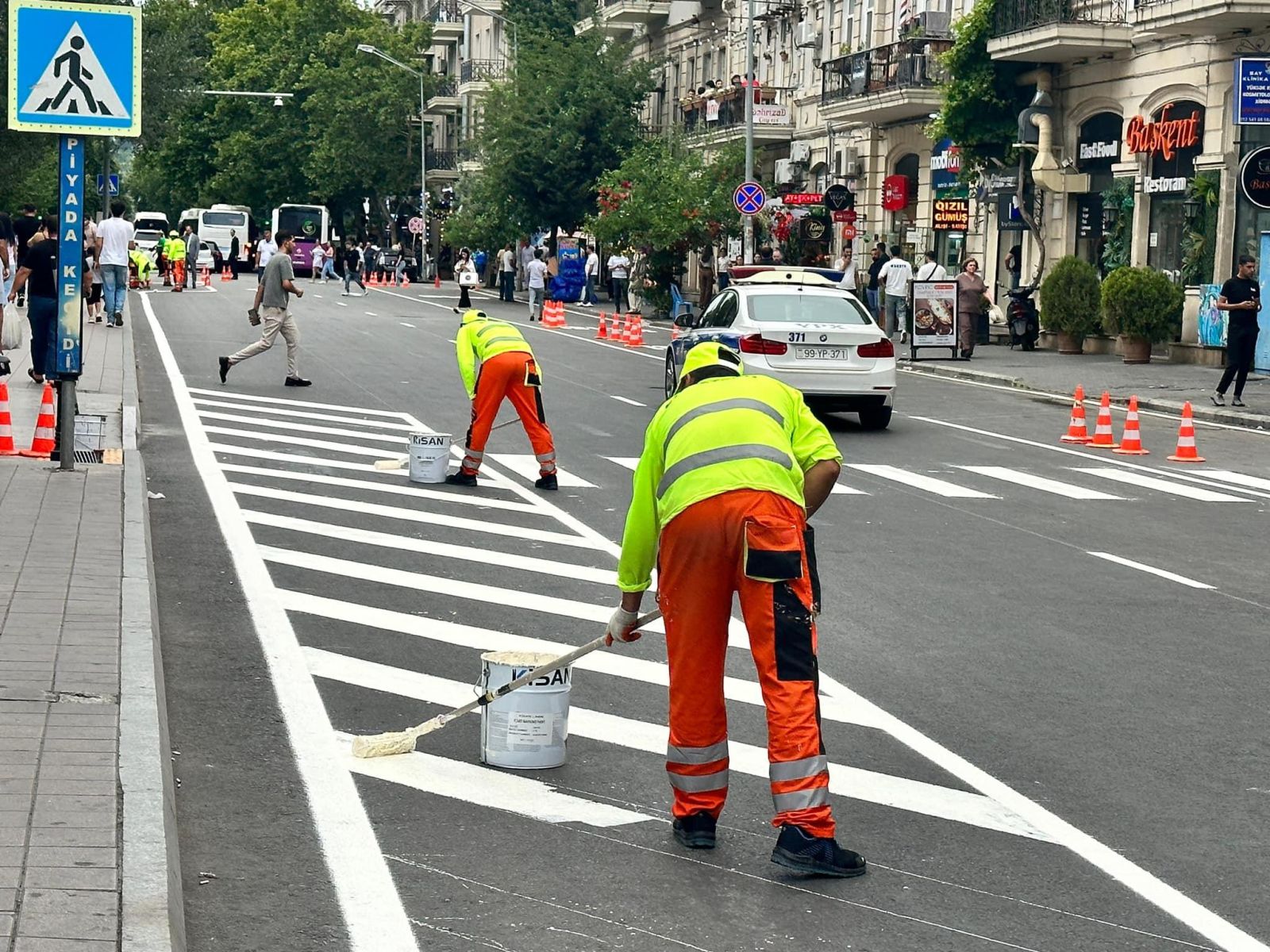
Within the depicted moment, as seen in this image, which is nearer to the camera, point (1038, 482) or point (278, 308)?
point (1038, 482)

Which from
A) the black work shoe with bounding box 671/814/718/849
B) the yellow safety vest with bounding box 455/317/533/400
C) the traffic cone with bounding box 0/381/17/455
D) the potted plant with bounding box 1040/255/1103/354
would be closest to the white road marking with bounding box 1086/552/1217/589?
the yellow safety vest with bounding box 455/317/533/400

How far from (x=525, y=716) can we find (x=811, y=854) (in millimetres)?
1462

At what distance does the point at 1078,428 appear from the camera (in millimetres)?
20219

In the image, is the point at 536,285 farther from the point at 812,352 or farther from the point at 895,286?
the point at 812,352

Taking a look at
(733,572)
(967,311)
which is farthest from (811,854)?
(967,311)

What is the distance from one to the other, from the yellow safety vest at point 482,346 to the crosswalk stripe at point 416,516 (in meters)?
1.26

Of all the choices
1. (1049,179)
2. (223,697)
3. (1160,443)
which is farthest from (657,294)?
(223,697)

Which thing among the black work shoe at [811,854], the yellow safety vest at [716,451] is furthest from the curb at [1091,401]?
the black work shoe at [811,854]

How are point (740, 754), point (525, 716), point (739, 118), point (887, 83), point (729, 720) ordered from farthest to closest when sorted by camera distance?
point (739, 118) < point (887, 83) < point (729, 720) < point (740, 754) < point (525, 716)

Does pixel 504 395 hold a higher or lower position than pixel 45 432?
higher

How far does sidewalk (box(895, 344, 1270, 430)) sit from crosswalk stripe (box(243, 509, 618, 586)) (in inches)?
499

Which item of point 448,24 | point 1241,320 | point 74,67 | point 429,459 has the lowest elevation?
point 429,459

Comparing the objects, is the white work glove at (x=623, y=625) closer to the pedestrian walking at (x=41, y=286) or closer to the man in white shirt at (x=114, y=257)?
the pedestrian walking at (x=41, y=286)

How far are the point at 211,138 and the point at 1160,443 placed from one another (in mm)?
84547
